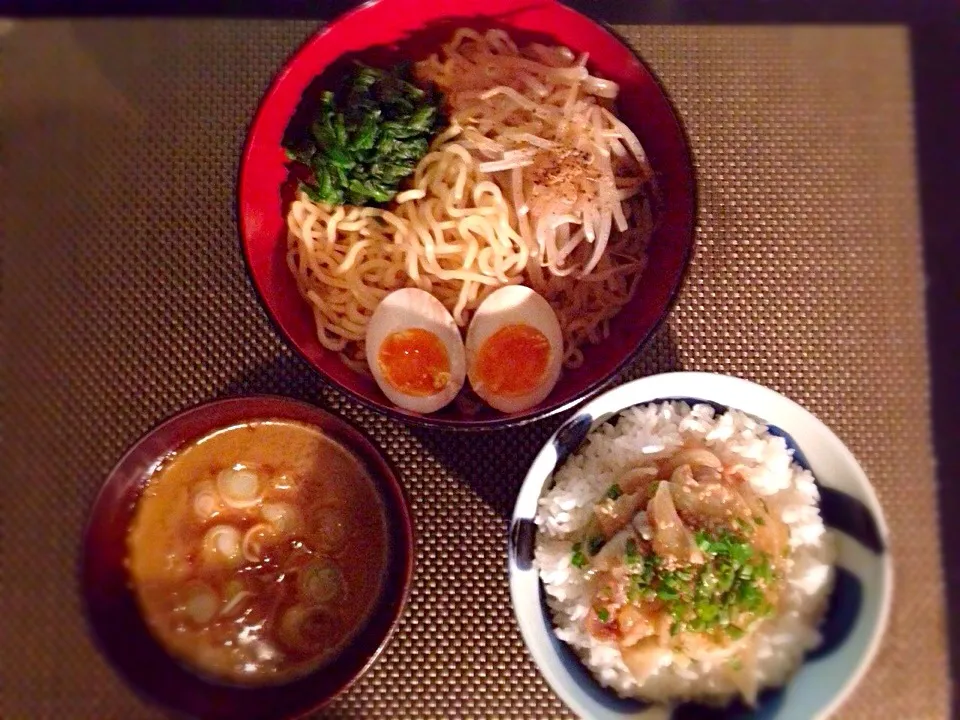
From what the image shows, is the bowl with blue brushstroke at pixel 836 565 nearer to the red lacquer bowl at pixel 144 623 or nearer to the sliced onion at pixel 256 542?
the red lacquer bowl at pixel 144 623

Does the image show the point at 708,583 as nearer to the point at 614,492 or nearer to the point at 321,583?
the point at 614,492

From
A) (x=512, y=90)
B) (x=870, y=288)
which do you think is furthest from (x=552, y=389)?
(x=870, y=288)

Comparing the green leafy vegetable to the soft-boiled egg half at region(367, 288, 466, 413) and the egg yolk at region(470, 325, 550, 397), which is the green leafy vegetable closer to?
the soft-boiled egg half at region(367, 288, 466, 413)

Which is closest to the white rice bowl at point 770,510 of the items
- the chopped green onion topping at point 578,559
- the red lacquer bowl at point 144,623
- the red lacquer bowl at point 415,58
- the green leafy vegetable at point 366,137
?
the chopped green onion topping at point 578,559

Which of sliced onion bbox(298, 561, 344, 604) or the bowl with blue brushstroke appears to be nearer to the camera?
the bowl with blue brushstroke

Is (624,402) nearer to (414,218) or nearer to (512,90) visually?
(414,218)

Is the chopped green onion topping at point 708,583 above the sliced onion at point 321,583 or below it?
above

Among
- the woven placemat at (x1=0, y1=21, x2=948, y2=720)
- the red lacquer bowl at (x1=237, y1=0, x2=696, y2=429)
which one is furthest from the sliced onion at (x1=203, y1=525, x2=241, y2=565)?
the red lacquer bowl at (x1=237, y1=0, x2=696, y2=429)
